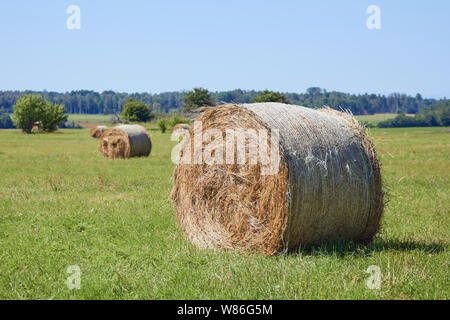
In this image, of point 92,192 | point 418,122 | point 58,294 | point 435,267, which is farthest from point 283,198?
point 418,122

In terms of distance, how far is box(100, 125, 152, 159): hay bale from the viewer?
23.3m

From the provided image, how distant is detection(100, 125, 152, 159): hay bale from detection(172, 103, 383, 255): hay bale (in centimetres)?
1578

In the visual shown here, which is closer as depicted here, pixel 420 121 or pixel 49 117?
pixel 49 117

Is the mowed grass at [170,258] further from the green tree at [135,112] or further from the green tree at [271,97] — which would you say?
the green tree at [135,112]

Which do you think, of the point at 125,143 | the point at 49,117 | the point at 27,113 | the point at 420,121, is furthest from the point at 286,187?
the point at 420,121

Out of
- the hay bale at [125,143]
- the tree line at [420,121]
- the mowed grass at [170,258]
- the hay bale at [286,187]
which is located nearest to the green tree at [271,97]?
the tree line at [420,121]

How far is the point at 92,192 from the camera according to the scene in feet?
40.9

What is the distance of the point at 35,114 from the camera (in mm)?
68188

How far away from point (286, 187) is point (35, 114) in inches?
2661

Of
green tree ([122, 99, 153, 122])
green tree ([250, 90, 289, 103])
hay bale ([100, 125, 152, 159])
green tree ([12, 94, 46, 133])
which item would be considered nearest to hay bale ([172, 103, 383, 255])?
hay bale ([100, 125, 152, 159])

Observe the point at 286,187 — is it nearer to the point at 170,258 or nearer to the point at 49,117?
the point at 170,258

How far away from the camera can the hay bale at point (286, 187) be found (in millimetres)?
6469
